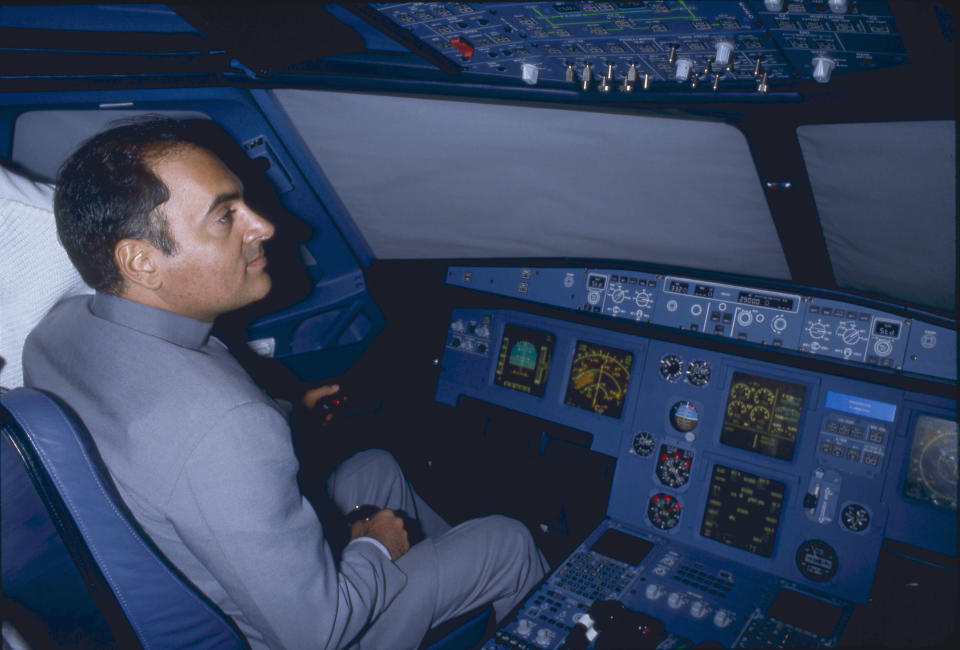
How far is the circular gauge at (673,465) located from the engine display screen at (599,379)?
0.24 m

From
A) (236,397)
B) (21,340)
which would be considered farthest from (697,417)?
(21,340)

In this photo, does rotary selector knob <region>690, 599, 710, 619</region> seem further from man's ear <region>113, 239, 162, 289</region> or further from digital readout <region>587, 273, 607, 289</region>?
man's ear <region>113, 239, 162, 289</region>

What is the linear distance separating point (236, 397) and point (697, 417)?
1706 millimetres

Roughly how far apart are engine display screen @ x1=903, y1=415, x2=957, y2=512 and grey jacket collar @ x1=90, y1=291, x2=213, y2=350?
84.9 inches

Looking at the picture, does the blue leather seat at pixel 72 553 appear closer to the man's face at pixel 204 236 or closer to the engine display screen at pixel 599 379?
the man's face at pixel 204 236

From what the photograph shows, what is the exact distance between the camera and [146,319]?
4.47 feet

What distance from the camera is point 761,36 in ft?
3.72

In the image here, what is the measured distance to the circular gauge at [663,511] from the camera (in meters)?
2.29

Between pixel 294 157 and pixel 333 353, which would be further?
pixel 333 353

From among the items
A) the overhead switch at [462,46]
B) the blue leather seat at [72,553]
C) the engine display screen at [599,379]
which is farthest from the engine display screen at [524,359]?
the blue leather seat at [72,553]

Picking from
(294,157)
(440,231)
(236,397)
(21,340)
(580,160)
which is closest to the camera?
(236,397)

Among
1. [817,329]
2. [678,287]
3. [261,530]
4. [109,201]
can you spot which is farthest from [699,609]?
[109,201]

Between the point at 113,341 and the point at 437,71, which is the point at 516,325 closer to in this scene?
the point at 437,71

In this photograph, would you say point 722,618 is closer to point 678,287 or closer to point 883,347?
point 883,347
